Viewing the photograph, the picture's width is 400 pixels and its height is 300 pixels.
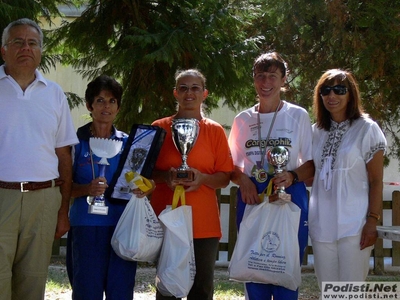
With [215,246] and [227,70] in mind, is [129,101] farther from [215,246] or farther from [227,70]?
[215,246]

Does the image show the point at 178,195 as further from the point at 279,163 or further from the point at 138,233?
the point at 279,163

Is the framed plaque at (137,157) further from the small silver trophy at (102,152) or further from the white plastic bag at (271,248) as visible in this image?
the white plastic bag at (271,248)

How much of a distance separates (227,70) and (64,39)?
200cm

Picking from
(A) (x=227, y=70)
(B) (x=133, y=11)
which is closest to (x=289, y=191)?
(A) (x=227, y=70)

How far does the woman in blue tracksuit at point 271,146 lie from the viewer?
384 cm

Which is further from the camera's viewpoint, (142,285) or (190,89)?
(142,285)

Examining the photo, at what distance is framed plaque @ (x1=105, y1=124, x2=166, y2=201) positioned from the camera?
145 inches

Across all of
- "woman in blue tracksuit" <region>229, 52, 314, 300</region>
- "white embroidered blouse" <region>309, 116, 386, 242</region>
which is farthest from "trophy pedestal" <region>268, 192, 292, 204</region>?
"white embroidered blouse" <region>309, 116, 386, 242</region>

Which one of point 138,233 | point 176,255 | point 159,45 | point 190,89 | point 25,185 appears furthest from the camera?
point 159,45

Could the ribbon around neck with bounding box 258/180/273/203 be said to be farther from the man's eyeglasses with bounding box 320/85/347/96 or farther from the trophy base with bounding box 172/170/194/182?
the man's eyeglasses with bounding box 320/85/347/96

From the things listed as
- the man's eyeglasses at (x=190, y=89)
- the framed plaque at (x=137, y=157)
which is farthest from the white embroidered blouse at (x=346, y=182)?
the framed plaque at (x=137, y=157)

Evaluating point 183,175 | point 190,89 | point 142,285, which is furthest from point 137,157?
point 142,285

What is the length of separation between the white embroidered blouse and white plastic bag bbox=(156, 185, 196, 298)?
85 cm

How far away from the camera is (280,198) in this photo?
12.1ft
